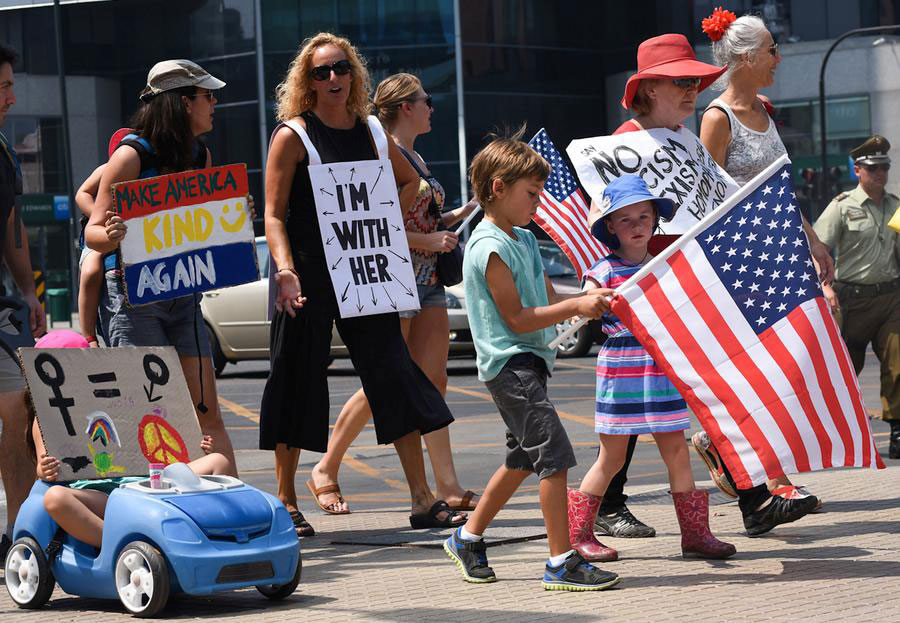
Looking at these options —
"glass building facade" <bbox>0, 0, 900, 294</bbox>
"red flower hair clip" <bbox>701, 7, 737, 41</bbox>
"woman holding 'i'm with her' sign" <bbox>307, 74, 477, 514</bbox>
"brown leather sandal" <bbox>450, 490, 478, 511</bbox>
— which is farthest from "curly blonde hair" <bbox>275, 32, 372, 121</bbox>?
"glass building facade" <bbox>0, 0, 900, 294</bbox>

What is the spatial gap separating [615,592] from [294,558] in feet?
3.73

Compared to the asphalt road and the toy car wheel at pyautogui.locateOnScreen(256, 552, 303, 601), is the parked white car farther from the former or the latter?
the toy car wheel at pyautogui.locateOnScreen(256, 552, 303, 601)

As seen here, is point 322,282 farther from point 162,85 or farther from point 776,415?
point 776,415

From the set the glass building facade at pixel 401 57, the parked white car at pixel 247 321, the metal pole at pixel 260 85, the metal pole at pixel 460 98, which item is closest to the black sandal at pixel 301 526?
the parked white car at pixel 247 321

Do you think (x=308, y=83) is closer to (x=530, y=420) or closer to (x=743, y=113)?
(x=743, y=113)

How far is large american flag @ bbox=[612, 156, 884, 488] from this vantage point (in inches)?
216

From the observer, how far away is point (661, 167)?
6.47 metres

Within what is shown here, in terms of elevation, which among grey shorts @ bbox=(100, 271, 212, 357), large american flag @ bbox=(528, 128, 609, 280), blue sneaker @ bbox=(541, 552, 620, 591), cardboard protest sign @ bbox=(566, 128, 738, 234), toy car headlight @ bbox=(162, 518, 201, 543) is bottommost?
blue sneaker @ bbox=(541, 552, 620, 591)

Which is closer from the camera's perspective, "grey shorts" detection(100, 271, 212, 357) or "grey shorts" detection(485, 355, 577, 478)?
"grey shorts" detection(485, 355, 577, 478)

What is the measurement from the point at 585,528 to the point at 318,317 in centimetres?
162

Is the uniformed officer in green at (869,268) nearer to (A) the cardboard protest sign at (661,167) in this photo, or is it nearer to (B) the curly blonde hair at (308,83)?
(A) the cardboard protest sign at (661,167)

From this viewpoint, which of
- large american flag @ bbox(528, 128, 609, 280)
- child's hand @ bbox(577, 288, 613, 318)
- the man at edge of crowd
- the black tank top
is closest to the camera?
child's hand @ bbox(577, 288, 613, 318)

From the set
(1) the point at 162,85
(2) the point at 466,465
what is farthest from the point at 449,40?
(1) the point at 162,85

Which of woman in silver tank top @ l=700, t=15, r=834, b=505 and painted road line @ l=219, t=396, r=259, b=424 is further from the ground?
woman in silver tank top @ l=700, t=15, r=834, b=505
